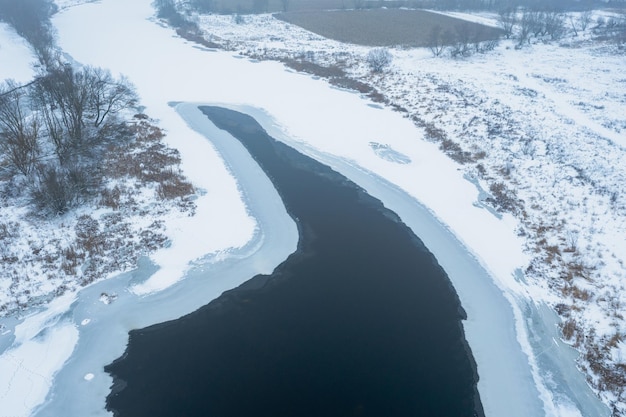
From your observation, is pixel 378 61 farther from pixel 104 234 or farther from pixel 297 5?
pixel 297 5

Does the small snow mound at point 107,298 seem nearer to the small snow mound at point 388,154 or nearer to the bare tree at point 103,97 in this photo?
the bare tree at point 103,97

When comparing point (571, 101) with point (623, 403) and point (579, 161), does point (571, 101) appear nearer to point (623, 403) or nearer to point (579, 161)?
point (579, 161)

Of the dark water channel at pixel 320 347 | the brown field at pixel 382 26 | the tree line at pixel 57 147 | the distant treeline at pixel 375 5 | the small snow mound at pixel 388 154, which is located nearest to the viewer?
the dark water channel at pixel 320 347

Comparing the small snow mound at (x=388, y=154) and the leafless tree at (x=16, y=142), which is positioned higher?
the leafless tree at (x=16, y=142)

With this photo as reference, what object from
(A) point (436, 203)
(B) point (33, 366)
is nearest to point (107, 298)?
(B) point (33, 366)

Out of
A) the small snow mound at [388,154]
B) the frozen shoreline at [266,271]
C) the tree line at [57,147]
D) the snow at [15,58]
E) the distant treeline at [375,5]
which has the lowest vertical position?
the frozen shoreline at [266,271]

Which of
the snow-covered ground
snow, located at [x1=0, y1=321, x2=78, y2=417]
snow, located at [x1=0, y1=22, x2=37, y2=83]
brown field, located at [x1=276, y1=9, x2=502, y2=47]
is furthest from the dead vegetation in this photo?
brown field, located at [x1=276, y1=9, x2=502, y2=47]

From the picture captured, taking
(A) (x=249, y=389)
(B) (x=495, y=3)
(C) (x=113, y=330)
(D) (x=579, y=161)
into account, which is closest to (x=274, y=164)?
(C) (x=113, y=330)

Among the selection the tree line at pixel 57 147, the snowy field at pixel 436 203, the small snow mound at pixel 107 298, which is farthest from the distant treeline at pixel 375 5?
the small snow mound at pixel 107 298
